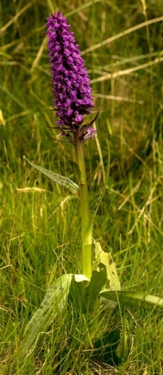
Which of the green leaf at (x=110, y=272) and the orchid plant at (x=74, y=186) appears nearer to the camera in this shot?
the orchid plant at (x=74, y=186)

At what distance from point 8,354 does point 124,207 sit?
94 centimetres

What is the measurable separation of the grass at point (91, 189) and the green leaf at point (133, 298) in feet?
0.10

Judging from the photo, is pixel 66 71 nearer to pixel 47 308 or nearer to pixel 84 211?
pixel 84 211

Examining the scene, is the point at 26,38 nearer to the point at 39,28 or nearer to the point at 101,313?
the point at 39,28

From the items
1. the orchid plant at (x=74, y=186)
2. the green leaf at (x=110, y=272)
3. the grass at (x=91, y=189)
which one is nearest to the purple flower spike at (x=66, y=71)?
the orchid plant at (x=74, y=186)

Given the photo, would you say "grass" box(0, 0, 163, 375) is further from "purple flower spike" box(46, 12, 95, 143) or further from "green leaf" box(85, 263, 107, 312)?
"purple flower spike" box(46, 12, 95, 143)

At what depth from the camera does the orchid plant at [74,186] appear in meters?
1.67

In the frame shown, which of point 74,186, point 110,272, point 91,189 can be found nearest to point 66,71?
point 74,186

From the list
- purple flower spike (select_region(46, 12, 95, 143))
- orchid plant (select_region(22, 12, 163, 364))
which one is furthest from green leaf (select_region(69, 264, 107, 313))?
purple flower spike (select_region(46, 12, 95, 143))

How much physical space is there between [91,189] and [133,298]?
2.07ft

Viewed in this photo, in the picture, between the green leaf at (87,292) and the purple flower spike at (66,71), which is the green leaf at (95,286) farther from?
the purple flower spike at (66,71)

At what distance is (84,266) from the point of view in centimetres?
179

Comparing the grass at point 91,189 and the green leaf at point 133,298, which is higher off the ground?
the grass at point 91,189

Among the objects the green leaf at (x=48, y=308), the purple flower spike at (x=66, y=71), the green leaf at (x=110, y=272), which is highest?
the purple flower spike at (x=66, y=71)
